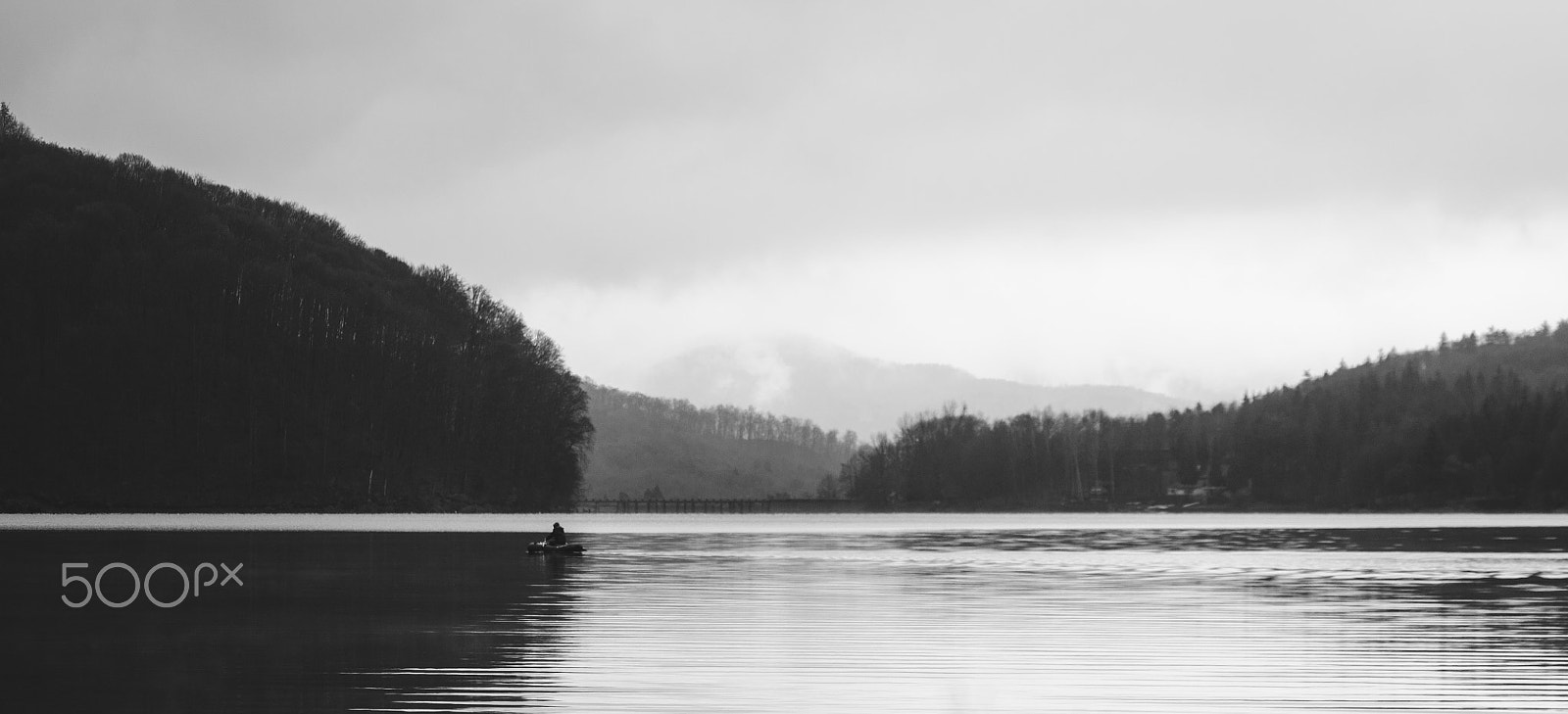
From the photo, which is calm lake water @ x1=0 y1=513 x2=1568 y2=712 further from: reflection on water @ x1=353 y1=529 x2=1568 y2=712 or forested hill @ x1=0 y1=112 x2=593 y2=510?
forested hill @ x1=0 y1=112 x2=593 y2=510

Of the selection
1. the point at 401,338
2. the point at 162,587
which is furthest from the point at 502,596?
the point at 401,338

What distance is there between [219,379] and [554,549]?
128085 millimetres

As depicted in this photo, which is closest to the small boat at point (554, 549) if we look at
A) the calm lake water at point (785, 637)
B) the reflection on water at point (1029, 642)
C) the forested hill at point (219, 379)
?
the calm lake water at point (785, 637)

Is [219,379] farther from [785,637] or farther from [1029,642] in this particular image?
[1029,642]

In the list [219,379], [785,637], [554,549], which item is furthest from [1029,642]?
[219,379]

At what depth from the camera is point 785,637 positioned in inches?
1170

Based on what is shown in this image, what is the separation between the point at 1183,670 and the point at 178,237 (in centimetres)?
18332

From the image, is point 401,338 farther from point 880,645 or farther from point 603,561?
point 880,645

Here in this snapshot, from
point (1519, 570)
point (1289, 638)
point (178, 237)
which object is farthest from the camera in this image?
point (178, 237)

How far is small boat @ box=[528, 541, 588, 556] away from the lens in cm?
6425

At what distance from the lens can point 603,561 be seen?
63000 mm

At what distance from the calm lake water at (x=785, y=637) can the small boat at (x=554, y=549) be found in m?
4.74

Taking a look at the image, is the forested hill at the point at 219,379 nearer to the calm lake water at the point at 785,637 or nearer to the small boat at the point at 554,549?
the small boat at the point at 554,549

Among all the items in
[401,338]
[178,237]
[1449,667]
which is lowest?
[1449,667]
